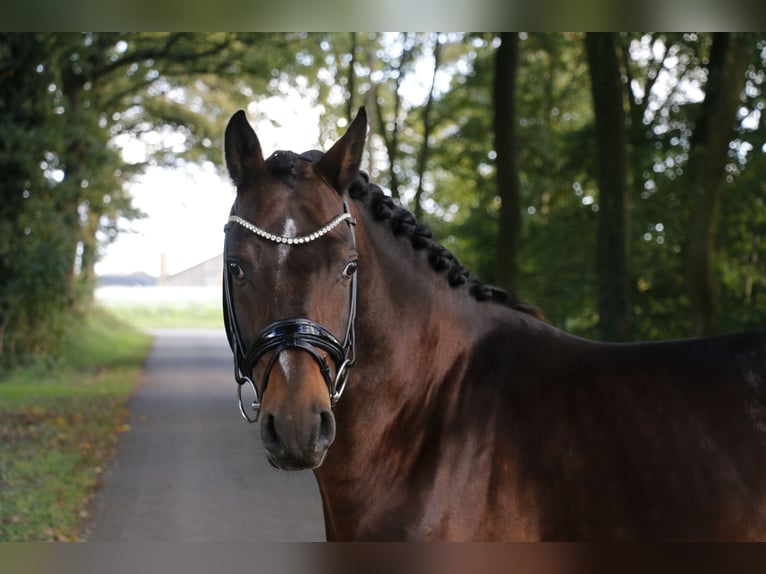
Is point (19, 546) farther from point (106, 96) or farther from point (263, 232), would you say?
point (106, 96)

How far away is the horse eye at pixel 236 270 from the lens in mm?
2765

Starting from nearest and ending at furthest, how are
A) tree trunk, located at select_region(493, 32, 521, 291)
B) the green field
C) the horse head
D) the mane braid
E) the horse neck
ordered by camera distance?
the horse head → the horse neck → the mane braid → tree trunk, located at select_region(493, 32, 521, 291) → the green field

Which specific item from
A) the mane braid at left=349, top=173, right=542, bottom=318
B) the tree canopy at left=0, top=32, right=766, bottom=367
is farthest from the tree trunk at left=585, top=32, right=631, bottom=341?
the mane braid at left=349, top=173, right=542, bottom=318

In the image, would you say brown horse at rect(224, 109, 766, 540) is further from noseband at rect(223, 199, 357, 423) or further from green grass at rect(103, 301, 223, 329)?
green grass at rect(103, 301, 223, 329)

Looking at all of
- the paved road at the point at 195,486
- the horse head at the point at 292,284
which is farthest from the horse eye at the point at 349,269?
the paved road at the point at 195,486

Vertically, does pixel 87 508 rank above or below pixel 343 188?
below

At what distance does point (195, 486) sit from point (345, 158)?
7.17 m

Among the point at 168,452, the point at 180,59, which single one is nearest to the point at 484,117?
the point at 180,59

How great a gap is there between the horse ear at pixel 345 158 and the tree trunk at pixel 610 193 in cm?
724

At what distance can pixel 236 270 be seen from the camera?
9.12ft

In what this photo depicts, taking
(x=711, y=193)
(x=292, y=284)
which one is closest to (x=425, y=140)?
(x=711, y=193)

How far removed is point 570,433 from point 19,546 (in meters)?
2.21

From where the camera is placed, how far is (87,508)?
816 centimetres

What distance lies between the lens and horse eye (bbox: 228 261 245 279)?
A: 276 centimetres
